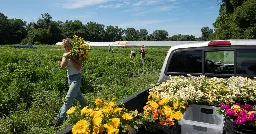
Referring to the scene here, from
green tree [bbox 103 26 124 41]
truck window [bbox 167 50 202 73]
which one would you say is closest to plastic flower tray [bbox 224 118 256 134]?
truck window [bbox 167 50 202 73]

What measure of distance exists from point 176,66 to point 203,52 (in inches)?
19.8

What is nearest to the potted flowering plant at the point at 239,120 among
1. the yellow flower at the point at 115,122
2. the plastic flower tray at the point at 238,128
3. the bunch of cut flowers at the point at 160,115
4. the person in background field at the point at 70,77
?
the plastic flower tray at the point at 238,128

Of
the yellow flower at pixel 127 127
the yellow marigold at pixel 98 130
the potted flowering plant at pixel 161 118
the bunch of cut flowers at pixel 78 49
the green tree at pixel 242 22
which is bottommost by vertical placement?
the potted flowering plant at pixel 161 118

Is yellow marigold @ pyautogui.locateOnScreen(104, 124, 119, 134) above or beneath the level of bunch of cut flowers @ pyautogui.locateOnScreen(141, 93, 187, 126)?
above

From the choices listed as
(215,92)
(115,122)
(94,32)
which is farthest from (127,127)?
(94,32)

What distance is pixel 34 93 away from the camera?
8109 mm

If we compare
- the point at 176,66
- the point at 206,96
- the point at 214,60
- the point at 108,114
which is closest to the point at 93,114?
the point at 108,114

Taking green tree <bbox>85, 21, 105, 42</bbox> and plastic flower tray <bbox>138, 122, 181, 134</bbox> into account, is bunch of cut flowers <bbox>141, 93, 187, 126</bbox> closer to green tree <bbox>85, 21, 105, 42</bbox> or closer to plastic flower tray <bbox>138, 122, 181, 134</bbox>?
plastic flower tray <bbox>138, 122, 181, 134</bbox>

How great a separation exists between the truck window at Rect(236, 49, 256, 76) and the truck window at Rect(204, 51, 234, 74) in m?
0.14

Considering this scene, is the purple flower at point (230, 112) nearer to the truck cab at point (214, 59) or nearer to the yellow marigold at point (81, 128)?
the truck cab at point (214, 59)

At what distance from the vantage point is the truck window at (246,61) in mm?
3660

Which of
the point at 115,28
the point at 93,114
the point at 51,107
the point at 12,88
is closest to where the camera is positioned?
the point at 93,114

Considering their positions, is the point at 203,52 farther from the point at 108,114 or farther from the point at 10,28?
the point at 10,28

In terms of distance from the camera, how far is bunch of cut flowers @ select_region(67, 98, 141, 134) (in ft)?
6.82
